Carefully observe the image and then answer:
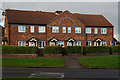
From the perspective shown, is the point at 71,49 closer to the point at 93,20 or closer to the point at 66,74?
the point at 66,74

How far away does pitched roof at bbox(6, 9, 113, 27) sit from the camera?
39375 mm

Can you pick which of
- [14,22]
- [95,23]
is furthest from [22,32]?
[95,23]

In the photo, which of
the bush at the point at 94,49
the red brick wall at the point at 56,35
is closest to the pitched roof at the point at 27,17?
the red brick wall at the point at 56,35

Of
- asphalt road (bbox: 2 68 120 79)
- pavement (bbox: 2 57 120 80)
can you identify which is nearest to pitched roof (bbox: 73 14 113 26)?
pavement (bbox: 2 57 120 80)

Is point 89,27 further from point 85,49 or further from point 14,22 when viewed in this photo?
point 14,22

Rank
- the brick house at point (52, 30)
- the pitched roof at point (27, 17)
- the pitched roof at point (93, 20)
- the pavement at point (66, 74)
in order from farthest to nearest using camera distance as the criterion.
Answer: the pitched roof at point (93, 20), the pitched roof at point (27, 17), the brick house at point (52, 30), the pavement at point (66, 74)

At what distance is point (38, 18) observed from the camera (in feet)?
138

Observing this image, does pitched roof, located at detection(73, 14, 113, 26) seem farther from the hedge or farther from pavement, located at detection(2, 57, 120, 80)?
pavement, located at detection(2, 57, 120, 80)

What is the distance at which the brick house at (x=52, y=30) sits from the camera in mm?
38469

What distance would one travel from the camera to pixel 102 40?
43.7 m

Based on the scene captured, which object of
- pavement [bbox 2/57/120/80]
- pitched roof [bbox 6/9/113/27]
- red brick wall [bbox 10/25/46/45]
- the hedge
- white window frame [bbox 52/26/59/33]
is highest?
pitched roof [bbox 6/9/113/27]

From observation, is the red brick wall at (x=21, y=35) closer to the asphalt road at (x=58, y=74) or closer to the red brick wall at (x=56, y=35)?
the red brick wall at (x=56, y=35)

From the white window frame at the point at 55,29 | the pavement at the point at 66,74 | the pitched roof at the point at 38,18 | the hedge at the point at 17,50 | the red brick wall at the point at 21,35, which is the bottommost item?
the pavement at the point at 66,74

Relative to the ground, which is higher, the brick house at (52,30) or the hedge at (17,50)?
the brick house at (52,30)
